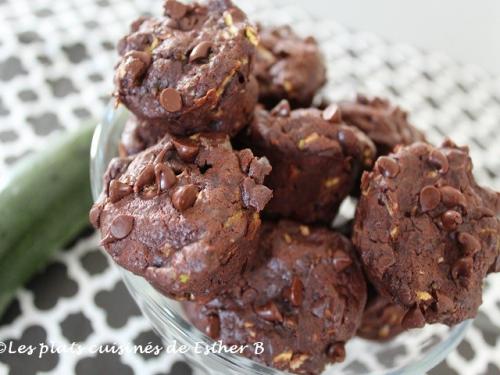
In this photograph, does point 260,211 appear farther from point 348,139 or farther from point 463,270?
point 463,270

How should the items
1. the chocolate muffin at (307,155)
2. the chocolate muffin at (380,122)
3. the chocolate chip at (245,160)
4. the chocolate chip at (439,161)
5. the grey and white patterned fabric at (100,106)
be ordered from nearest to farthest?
the chocolate chip at (245,160)
the chocolate chip at (439,161)
the chocolate muffin at (307,155)
the chocolate muffin at (380,122)
the grey and white patterned fabric at (100,106)

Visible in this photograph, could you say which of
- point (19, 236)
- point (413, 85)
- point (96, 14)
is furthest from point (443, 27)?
point (19, 236)

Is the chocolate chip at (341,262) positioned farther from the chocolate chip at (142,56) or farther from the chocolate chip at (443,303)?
the chocolate chip at (142,56)

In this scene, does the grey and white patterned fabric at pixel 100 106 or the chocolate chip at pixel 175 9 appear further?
the grey and white patterned fabric at pixel 100 106

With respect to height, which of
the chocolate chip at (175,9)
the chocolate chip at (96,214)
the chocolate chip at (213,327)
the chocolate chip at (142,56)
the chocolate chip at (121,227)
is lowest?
the chocolate chip at (213,327)

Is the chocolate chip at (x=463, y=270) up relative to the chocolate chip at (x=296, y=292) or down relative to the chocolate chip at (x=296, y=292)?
up

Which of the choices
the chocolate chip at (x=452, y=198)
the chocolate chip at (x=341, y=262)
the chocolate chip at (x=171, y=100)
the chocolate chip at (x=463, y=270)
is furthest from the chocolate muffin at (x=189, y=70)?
the chocolate chip at (x=463, y=270)
